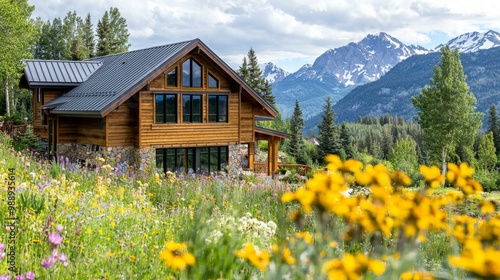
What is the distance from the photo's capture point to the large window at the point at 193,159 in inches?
1019

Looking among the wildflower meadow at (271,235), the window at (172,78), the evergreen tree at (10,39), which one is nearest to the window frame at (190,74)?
the window at (172,78)

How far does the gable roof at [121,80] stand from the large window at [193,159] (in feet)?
11.7

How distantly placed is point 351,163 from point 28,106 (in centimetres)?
6700

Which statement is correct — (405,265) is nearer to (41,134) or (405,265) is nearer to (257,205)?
(257,205)

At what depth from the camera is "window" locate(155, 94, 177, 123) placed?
83.3 feet

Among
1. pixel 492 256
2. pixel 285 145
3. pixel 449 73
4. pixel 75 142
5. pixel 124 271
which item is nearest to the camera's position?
pixel 492 256

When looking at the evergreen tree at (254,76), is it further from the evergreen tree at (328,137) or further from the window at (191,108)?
the window at (191,108)

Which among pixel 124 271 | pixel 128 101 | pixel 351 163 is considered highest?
pixel 128 101

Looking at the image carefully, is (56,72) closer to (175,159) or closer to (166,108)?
(166,108)

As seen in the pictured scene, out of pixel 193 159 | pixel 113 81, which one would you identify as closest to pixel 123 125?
pixel 113 81

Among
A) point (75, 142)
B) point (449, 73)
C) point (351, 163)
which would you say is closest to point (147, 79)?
point (75, 142)

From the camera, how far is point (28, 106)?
63.8m

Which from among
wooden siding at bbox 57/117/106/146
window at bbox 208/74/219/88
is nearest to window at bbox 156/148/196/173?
wooden siding at bbox 57/117/106/146

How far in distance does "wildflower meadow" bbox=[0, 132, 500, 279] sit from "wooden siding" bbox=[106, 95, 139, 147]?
41.1 ft
